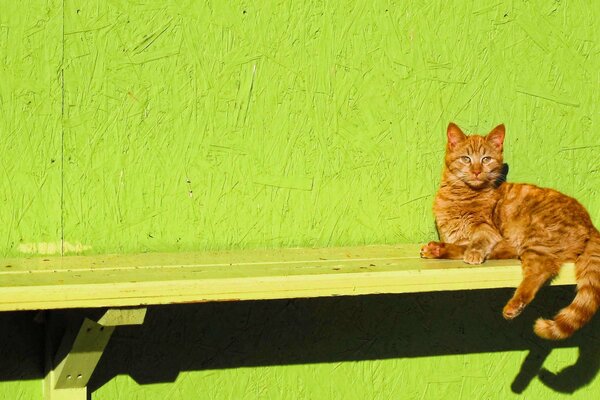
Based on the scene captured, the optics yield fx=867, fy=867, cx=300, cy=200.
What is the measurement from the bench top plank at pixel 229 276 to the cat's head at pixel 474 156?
11.6 inches

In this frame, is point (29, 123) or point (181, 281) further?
point (29, 123)

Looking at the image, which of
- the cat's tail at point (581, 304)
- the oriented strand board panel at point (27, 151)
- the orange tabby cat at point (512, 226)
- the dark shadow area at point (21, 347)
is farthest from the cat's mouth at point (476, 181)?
the dark shadow area at point (21, 347)

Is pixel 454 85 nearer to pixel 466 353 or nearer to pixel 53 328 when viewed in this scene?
pixel 466 353

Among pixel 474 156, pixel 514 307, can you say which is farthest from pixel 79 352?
pixel 474 156

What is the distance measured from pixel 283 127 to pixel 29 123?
28.9 inches

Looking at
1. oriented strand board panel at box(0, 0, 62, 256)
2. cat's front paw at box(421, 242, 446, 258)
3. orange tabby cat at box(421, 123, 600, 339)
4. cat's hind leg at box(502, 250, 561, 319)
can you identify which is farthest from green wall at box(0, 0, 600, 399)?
cat's hind leg at box(502, 250, 561, 319)

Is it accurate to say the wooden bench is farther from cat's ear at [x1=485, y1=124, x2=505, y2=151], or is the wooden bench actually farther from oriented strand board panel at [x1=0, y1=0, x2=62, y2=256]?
cat's ear at [x1=485, y1=124, x2=505, y2=151]

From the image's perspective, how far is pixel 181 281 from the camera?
6.98 feet

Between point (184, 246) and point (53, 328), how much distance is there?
1.44 ft

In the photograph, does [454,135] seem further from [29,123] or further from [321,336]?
[29,123]

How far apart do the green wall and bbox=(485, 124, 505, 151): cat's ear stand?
0.11 meters

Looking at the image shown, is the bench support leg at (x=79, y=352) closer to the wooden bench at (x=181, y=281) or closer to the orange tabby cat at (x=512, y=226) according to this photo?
the wooden bench at (x=181, y=281)

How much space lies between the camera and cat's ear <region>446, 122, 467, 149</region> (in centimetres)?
267

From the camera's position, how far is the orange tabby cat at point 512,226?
7.97ft
